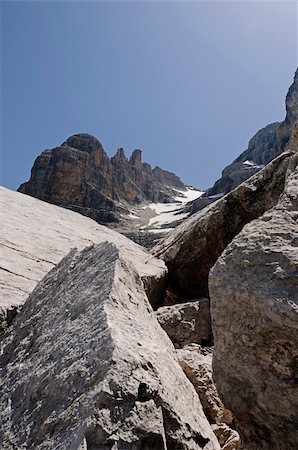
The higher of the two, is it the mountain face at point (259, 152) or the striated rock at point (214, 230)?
the mountain face at point (259, 152)

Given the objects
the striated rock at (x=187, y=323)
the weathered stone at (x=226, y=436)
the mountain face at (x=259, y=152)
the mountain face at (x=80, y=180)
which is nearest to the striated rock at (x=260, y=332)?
the weathered stone at (x=226, y=436)

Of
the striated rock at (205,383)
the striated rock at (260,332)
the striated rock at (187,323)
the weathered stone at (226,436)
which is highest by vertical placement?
the striated rock at (260,332)

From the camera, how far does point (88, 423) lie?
2576 mm

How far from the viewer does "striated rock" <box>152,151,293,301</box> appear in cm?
898

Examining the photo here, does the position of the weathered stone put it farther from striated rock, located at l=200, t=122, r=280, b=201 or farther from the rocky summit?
striated rock, located at l=200, t=122, r=280, b=201

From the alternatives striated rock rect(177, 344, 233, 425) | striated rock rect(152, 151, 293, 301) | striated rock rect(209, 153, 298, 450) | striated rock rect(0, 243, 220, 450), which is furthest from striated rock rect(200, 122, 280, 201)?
striated rock rect(0, 243, 220, 450)

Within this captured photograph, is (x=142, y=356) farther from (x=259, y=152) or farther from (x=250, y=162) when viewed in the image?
(x=259, y=152)

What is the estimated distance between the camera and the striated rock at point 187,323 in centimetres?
725

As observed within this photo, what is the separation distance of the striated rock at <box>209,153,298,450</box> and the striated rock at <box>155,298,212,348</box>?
3230 millimetres

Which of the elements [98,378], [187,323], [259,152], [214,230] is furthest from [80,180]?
[98,378]

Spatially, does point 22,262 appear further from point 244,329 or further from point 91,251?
point 244,329

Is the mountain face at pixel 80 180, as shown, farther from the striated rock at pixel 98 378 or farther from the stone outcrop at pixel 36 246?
the striated rock at pixel 98 378

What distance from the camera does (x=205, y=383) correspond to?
17.9ft

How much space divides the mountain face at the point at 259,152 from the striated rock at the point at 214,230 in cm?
8829
